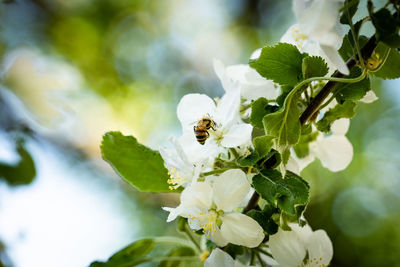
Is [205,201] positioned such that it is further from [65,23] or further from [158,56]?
[158,56]

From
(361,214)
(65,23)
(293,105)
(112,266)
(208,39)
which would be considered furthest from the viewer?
(208,39)

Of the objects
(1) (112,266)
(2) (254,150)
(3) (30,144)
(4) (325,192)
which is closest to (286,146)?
(2) (254,150)

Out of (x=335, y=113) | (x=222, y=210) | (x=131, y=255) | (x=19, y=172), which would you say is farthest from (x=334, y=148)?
(x=19, y=172)

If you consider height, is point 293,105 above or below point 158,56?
below

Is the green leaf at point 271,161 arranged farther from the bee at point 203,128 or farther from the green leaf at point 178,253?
the green leaf at point 178,253

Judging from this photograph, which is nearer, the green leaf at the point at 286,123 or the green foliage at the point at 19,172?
the green leaf at the point at 286,123

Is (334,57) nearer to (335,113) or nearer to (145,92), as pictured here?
(335,113)

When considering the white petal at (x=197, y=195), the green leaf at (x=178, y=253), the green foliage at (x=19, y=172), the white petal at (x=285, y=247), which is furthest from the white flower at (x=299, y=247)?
the green foliage at (x=19, y=172)

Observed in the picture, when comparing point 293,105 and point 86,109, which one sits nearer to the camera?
point 293,105
